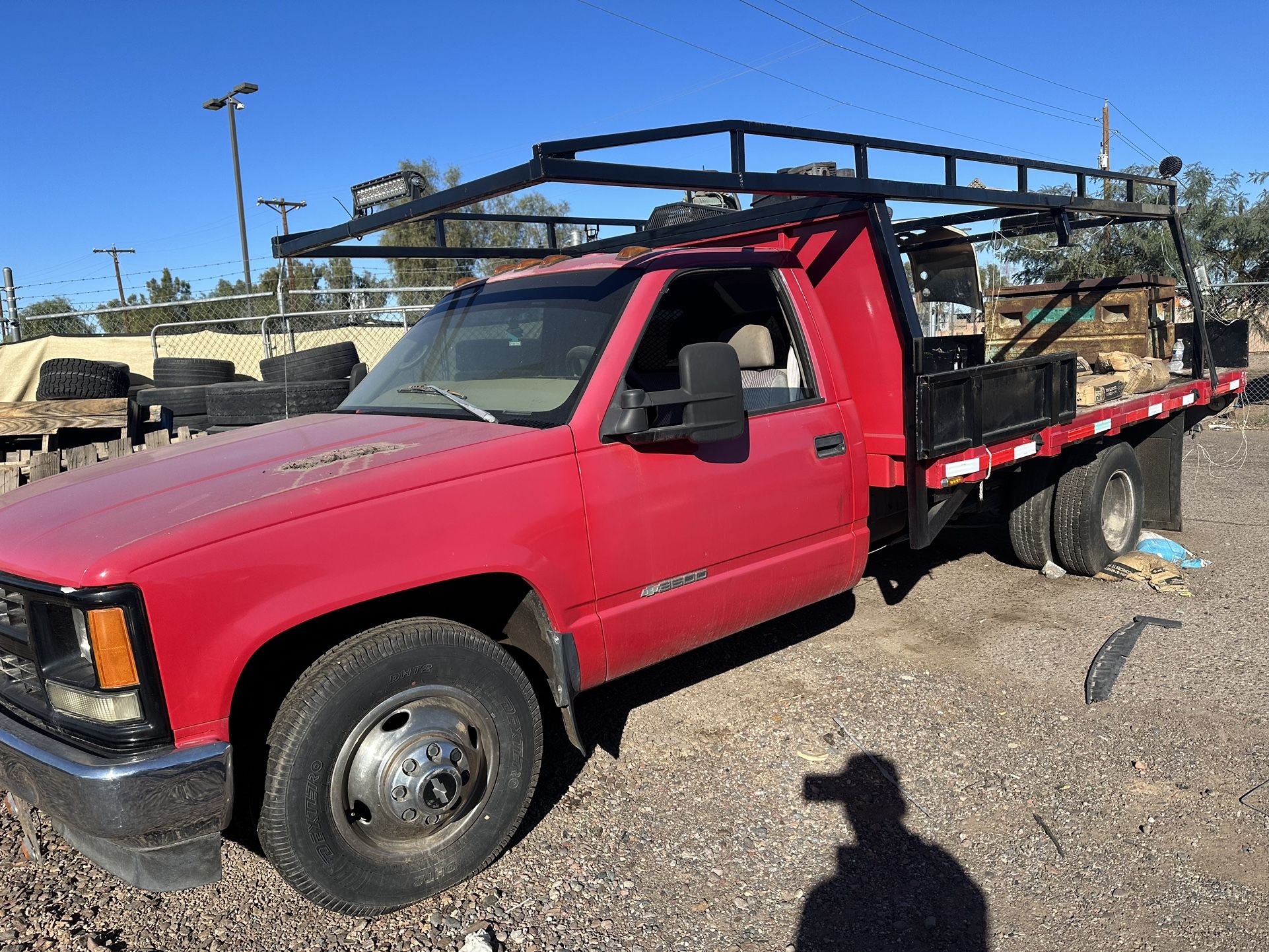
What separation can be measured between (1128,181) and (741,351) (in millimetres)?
3726

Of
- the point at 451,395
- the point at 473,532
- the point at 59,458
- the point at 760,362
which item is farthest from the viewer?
the point at 59,458

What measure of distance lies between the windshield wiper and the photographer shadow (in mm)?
1958

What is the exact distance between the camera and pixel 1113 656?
472cm

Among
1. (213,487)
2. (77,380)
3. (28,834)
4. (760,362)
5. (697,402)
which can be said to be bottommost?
(28,834)

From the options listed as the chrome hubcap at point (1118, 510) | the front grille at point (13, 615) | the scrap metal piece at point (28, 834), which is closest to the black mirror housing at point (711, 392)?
the front grille at point (13, 615)

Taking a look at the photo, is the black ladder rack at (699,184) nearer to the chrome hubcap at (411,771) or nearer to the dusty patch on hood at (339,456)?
the dusty patch on hood at (339,456)

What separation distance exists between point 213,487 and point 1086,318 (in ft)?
23.6

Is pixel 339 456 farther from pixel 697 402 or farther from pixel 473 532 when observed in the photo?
pixel 697 402

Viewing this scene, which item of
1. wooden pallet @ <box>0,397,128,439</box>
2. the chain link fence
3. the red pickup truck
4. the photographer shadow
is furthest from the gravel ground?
the chain link fence

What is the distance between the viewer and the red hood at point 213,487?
7.91ft

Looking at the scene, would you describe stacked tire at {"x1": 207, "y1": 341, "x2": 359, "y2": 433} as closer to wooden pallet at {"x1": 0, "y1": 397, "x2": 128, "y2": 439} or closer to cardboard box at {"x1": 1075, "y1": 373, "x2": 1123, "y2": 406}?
wooden pallet at {"x1": 0, "y1": 397, "x2": 128, "y2": 439}

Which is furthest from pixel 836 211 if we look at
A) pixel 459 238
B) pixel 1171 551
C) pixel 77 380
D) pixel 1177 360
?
pixel 459 238

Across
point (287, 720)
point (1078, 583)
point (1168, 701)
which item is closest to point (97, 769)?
point (287, 720)

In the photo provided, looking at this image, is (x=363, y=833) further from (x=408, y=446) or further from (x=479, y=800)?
(x=408, y=446)
